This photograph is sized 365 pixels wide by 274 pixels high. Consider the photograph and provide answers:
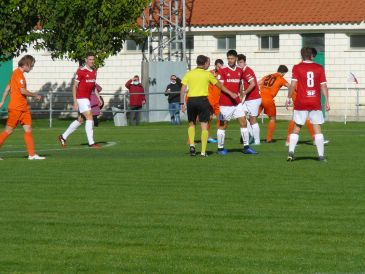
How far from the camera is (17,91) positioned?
22.5m

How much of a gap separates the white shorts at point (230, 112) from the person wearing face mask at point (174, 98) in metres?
19.5

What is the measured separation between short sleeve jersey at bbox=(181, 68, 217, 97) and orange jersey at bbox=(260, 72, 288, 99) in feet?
19.8

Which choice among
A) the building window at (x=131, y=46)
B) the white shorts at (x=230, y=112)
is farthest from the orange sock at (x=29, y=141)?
the building window at (x=131, y=46)

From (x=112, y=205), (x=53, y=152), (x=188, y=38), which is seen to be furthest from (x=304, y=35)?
(x=112, y=205)

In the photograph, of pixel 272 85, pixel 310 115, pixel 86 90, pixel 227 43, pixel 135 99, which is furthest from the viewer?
pixel 227 43

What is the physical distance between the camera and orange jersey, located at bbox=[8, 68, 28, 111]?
73.7ft

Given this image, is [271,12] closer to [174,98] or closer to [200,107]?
[174,98]

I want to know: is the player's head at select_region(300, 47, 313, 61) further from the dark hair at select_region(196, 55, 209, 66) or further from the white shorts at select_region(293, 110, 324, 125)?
the dark hair at select_region(196, 55, 209, 66)

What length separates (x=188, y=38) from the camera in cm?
5531

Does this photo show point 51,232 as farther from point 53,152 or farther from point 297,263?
point 53,152

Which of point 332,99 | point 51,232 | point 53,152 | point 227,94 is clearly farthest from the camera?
point 332,99

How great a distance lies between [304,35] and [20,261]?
42.9 m

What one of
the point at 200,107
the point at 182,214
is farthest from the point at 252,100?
the point at 182,214

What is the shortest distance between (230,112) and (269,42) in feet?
96.9
